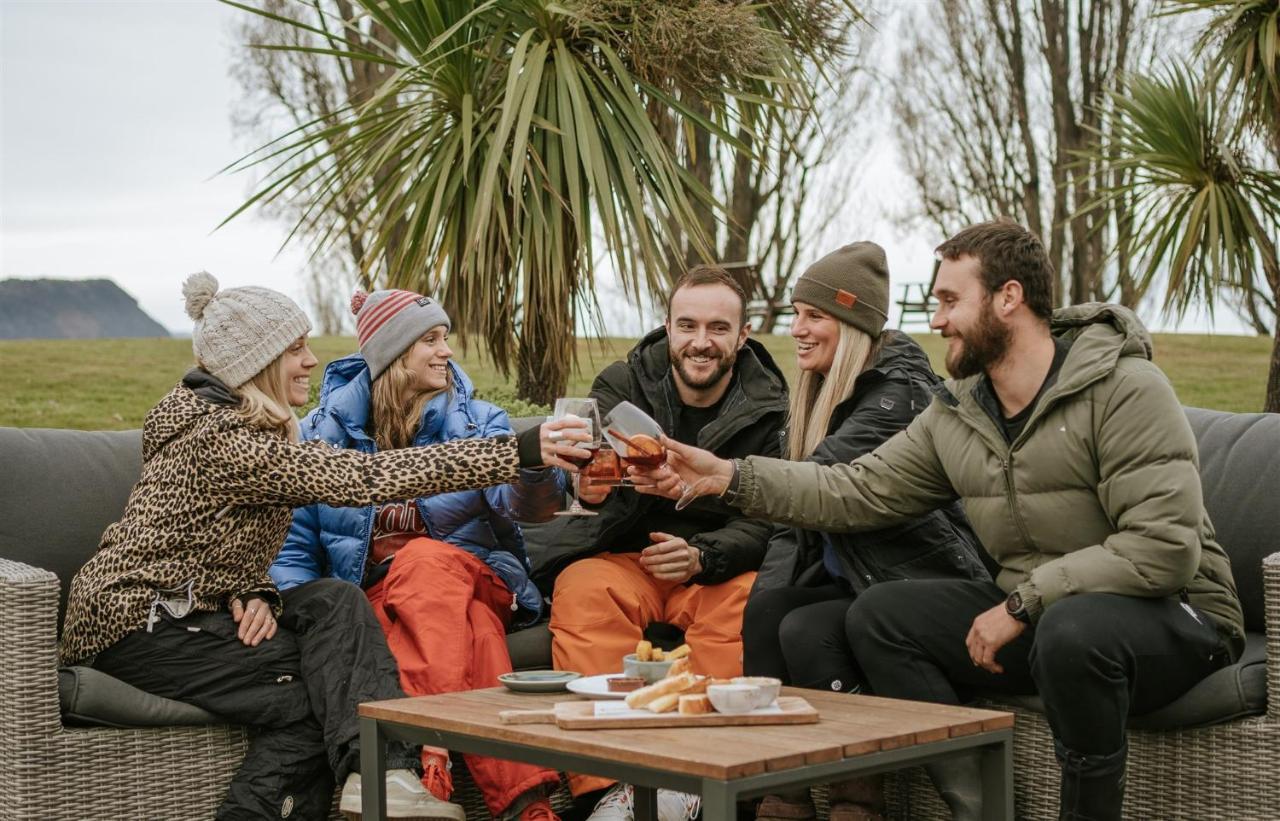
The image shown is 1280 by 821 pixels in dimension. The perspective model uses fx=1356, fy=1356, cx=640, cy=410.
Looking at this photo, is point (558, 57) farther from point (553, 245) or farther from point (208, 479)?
point (208, 479)

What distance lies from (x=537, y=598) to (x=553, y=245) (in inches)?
76.1

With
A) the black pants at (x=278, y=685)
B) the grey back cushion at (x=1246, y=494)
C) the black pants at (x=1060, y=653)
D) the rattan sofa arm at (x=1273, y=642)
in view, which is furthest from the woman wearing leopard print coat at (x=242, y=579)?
the grey back cushion at (x=1246, y=494)

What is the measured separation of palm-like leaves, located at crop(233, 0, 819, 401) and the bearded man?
125 centimetres

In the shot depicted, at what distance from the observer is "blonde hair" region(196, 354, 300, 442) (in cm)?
320

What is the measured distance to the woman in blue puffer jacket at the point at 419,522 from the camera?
337cm

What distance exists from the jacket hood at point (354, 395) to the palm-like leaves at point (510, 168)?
1210 millimetres

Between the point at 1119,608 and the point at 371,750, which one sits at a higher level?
the point at 1119,608

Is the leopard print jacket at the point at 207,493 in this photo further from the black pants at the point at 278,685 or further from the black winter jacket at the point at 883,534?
the black winter jacket at the point at 883,534

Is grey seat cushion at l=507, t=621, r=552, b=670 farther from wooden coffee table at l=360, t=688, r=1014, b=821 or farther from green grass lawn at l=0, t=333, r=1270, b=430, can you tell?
green grass lawn at l=0, t=333, r=1270, b=430

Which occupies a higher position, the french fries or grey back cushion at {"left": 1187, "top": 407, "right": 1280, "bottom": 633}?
grey back cushion at {"left": 1187, "top": 407, "right": 1280, "bottom": 633}

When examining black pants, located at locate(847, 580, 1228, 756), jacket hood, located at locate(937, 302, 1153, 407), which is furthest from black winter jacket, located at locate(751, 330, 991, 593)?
jacket hood, located at locate(937, 302, 1153, 407)

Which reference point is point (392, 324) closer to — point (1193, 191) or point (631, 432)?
point (631, 432)

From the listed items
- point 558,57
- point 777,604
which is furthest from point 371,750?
point 558,57

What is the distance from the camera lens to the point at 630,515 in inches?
150
